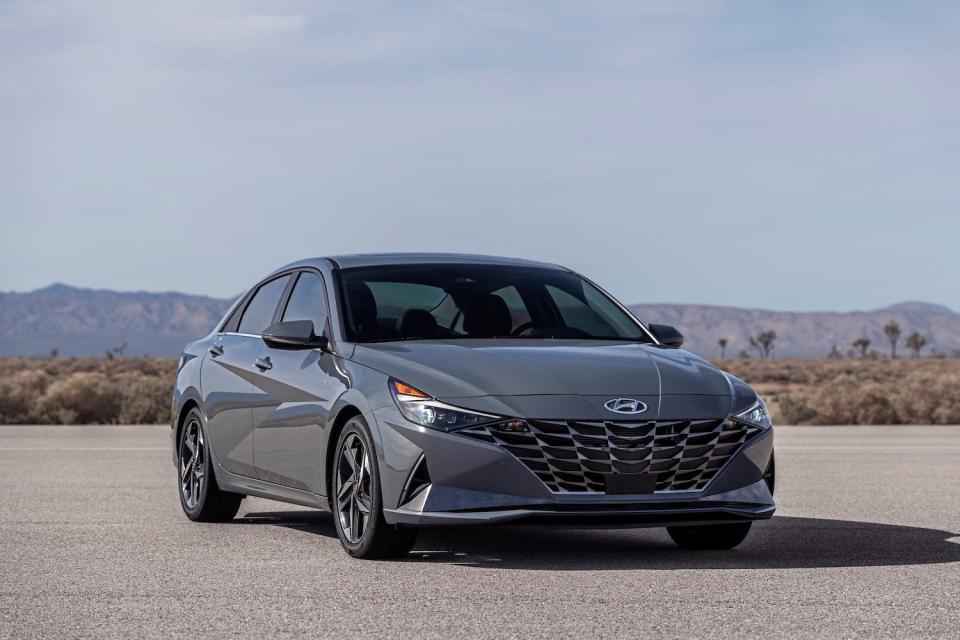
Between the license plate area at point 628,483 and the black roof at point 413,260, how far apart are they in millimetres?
2506

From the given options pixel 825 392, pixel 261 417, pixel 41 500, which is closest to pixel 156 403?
pixel 825 392

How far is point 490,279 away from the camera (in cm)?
1035

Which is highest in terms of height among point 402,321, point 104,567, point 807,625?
point 402,321

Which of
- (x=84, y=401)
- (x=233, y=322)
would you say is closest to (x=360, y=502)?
(x=233, y=322)

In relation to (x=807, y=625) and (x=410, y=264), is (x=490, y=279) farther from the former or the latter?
(x=807, y=625)

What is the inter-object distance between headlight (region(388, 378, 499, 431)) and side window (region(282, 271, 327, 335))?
148 cm

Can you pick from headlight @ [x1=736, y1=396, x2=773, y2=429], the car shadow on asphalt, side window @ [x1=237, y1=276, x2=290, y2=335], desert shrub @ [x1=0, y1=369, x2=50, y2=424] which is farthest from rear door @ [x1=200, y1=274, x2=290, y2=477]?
desert shrub @ [x1=0, y1=369, x2=50, y2=424]

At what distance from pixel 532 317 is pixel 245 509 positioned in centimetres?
350

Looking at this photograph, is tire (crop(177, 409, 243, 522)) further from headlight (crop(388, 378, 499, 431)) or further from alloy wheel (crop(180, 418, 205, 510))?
headlight (crop(388, 378, 499, 431))

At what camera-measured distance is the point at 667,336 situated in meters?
10.2

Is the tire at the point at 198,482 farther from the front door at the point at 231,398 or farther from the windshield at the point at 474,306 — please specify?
the windshield at the point at 474,306

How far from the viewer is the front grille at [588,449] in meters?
8.41

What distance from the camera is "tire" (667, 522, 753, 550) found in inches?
372

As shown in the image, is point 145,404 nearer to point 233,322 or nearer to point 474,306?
point 233,322
